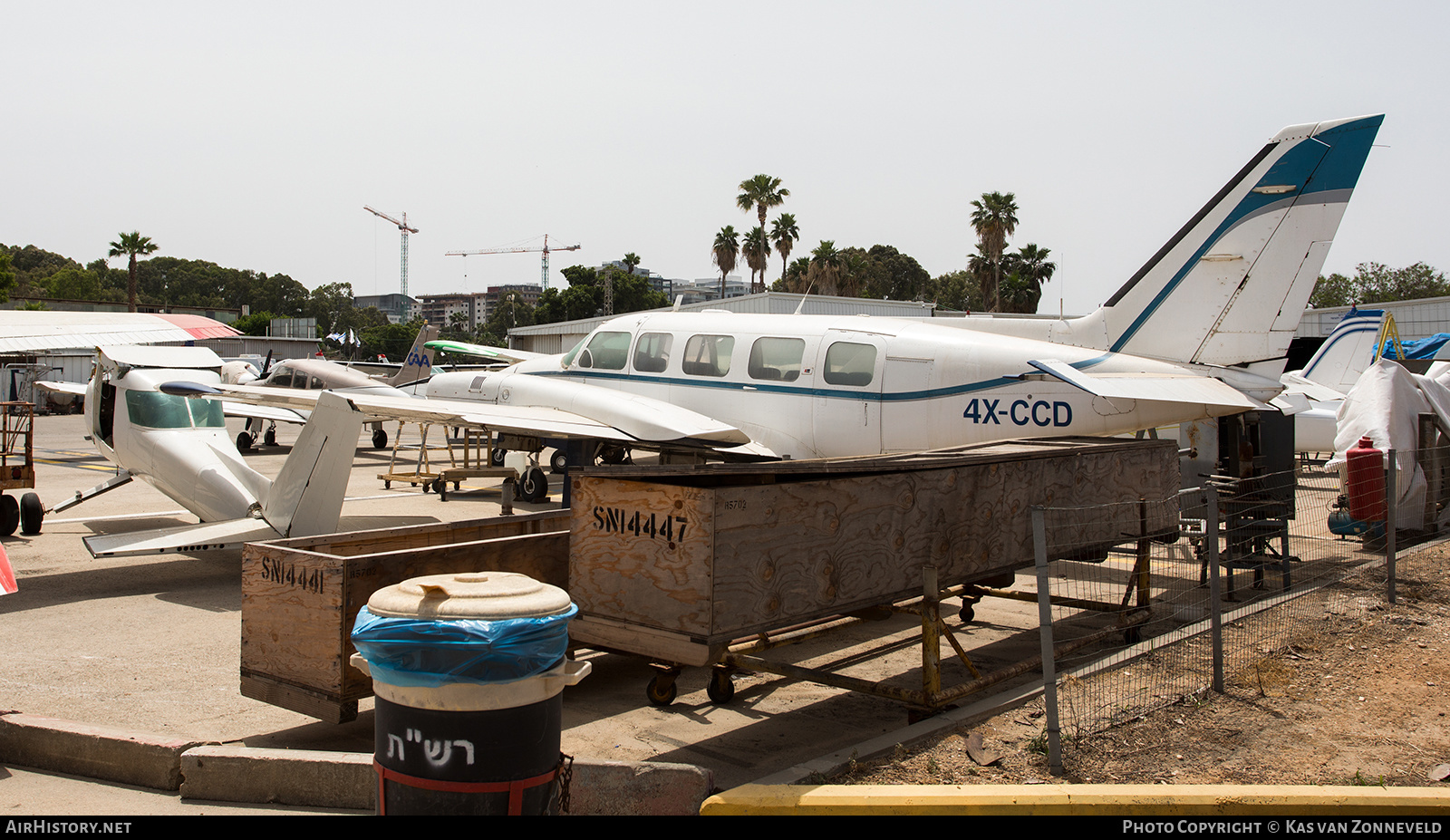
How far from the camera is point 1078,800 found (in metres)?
4.37

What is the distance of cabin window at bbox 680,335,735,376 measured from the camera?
1268cm

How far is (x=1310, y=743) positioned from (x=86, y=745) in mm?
7128

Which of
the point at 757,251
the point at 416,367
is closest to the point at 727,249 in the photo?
the point at 757,251

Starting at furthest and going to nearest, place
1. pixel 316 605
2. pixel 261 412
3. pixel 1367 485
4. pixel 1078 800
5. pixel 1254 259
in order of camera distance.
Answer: pixel 261 412
pixel 1367 485
pixel 1254 259
pixel 316 605
pixel 1078 800

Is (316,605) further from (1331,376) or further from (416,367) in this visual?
(1331,376)

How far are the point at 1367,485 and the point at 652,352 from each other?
31.6 feet

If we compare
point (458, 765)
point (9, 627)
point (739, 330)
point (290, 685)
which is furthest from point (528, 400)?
point (458, 765)

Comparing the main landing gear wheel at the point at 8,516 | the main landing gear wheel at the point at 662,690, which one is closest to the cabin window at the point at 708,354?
the main landing gear wheel at the point at 662,690

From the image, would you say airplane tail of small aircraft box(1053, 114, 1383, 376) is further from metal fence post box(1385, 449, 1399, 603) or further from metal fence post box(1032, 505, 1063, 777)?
metal fence post box(1032, 505, 1063, 777)

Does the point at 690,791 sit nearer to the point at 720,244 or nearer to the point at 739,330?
the point at 739,330

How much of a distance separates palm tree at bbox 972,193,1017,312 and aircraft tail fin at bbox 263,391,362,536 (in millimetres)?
57014

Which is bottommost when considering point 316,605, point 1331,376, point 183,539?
point 183,539

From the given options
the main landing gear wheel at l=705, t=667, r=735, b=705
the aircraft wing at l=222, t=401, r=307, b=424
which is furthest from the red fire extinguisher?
the aircraft wing at l=222, t=401, r=307, b=424

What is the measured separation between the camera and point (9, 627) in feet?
27.1
